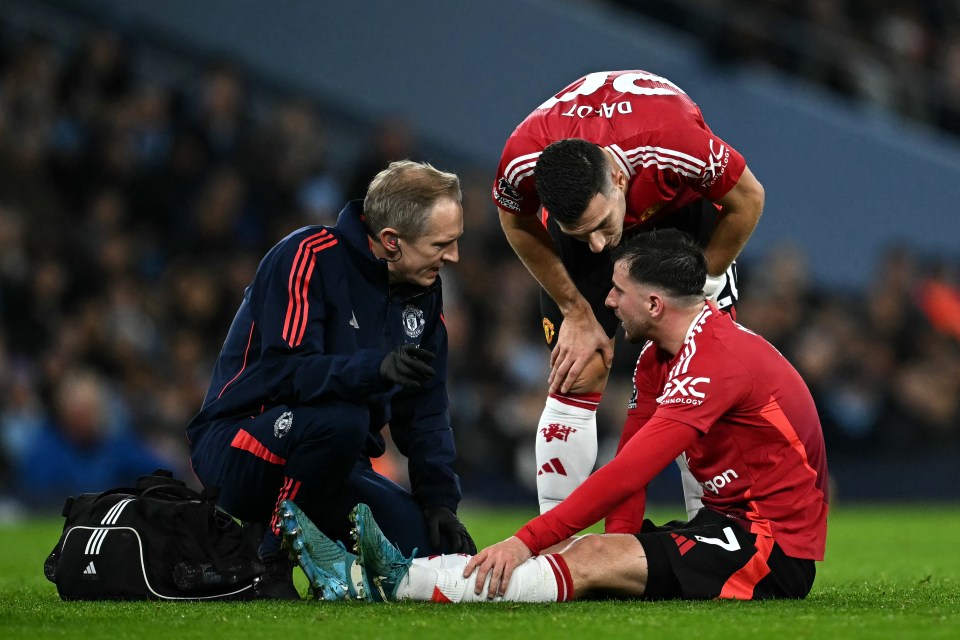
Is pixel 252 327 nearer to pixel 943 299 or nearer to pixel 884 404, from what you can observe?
pixel 884 404

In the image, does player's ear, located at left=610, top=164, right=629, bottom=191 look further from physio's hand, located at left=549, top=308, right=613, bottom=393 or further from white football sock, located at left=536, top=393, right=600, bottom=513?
white football sock, located at left=536, top=393, right=600, bottom=513

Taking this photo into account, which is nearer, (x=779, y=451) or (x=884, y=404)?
(x=779, y=451)

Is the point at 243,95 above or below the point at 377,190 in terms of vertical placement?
above

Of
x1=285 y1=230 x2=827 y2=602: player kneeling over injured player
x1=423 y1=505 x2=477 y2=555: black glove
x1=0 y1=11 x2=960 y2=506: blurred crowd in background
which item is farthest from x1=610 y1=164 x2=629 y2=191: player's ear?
x1=0 y1=11 x2=960 y2=506: blurred crowd in background

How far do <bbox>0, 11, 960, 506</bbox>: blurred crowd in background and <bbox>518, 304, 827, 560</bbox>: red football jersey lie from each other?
19.0 feet

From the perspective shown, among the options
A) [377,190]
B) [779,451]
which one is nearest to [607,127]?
[377,190]

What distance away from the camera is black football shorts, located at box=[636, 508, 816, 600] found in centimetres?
441

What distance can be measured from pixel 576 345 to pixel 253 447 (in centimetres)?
135

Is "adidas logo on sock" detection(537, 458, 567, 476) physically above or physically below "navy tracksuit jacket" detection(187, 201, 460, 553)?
below

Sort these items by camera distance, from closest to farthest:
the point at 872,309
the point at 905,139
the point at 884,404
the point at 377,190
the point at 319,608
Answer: the point at 319,608 → the point at 377,190 → the point at 884,404 → the point at 872,309 → the point at 905,139

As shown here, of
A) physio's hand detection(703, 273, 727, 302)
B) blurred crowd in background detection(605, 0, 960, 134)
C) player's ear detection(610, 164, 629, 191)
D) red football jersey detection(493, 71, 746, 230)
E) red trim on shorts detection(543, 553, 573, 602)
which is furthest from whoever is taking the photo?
blurred crowd in background detection(605, 0, 960, 134)

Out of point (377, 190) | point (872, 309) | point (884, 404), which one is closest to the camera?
point (377, 190)

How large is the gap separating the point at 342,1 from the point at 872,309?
18.8 ft

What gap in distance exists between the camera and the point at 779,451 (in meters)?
4.52
